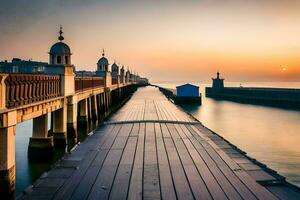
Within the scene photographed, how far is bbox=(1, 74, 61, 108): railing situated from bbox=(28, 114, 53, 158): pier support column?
1.48m

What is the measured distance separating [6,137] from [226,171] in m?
6.90

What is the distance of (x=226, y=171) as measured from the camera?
26.5 feet

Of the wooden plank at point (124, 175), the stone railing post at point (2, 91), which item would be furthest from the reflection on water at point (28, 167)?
the wooden plank at point (124, 175)

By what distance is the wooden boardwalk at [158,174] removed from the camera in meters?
6.43

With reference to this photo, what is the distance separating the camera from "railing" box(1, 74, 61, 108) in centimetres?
1085

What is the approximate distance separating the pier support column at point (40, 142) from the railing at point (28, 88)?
4.87ft

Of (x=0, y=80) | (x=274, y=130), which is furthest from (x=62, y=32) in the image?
(x=274, y=130)

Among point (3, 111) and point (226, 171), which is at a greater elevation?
point (3, 111)

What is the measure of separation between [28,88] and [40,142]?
4.49 m

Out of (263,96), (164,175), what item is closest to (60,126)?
(164,175)

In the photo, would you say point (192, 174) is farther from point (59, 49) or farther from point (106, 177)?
point (59, 49)

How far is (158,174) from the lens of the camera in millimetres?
7703

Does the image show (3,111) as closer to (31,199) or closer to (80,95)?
(31,199)

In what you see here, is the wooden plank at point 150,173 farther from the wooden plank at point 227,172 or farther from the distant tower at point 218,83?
the distant tower at point 218,83
